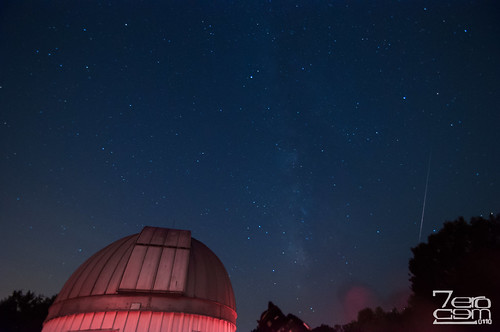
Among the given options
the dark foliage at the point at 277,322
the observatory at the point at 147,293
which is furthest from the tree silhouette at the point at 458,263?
the dark foliage at the point at 277,322

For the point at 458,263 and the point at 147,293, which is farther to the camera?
the point at 458,263

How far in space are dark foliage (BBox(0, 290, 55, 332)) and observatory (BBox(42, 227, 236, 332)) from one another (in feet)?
96.4

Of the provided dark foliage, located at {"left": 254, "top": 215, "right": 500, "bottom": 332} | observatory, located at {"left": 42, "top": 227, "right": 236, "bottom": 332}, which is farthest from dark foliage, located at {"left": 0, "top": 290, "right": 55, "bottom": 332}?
dark foliage, located at {"left": 254, "top": 215, "right": 500, "bottom": 332}

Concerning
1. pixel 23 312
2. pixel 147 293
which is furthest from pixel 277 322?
pixel 23 312

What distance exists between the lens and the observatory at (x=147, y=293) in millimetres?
8133

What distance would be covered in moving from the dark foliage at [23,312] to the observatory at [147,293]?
96.4ft

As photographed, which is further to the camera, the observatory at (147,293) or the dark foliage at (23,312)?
the dark foliage at (23,312)

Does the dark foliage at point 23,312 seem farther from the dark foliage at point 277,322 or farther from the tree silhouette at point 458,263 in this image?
the tree silhouette at point 458,263

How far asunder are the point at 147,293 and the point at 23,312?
116ft

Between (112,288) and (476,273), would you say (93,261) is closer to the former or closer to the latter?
(112,288)

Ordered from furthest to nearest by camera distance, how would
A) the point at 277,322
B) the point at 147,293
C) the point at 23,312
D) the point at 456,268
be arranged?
1. the point at 23,312
2. the point at 456,268
3. the point at 147,293
4. the point at 277,322

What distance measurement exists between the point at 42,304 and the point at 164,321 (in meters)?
34.5

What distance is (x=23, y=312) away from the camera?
31141mm

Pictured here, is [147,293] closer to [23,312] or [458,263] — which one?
[458,263]
